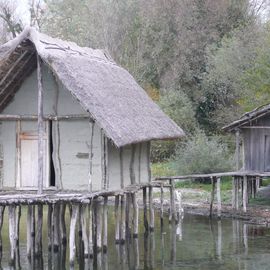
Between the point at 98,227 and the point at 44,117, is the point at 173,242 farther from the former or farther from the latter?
the point at 44,117

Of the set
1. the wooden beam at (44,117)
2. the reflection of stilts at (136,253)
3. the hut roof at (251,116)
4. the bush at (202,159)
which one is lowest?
the reflection of stilts at (136,253)

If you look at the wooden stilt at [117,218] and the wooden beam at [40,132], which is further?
the wooden stilt at [117,218]

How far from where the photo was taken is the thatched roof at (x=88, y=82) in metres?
Answer: 18.3

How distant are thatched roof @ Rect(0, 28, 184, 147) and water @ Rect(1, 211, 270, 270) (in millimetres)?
3493

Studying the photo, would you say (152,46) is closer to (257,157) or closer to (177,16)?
(177,16)

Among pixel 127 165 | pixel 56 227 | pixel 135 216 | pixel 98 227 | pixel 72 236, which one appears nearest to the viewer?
pixel 72 236

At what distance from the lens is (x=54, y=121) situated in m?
19.4

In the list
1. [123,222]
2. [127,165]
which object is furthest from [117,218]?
[127,165]

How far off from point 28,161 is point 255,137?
1112 centimetres

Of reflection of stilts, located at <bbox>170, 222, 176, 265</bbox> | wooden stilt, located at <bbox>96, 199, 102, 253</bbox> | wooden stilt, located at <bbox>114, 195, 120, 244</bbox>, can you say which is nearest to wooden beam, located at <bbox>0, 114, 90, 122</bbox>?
wooden stilt, located at <bbox>96, 199, 102, 253</bbox>

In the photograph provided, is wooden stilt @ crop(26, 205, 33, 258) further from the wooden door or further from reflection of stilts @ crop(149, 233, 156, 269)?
reflection of stilts @ crop(149, 233, 156, 269)

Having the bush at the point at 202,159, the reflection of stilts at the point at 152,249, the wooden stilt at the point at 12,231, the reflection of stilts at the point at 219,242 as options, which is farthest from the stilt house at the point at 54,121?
the bush at the point at 202,159

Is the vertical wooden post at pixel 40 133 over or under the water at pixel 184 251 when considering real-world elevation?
over

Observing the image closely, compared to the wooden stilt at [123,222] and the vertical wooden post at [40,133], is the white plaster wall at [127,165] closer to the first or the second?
the wooden stilt at [123,222]
